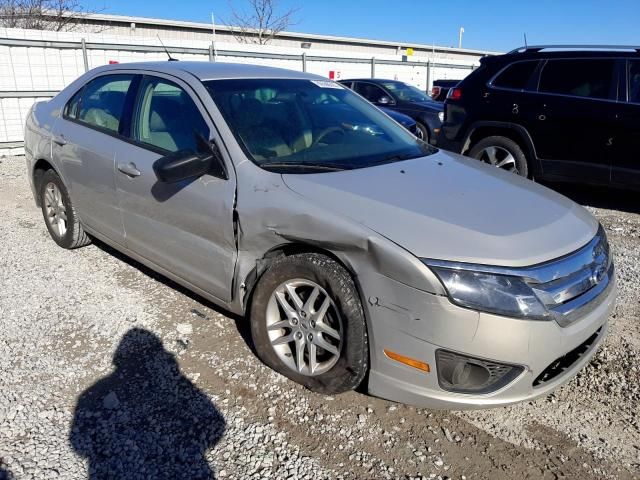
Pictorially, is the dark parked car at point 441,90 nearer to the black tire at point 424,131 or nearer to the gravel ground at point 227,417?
the black tire at point 424,131

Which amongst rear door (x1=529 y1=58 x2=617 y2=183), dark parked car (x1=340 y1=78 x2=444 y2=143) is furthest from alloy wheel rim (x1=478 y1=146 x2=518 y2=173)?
dark parked car (x1=340 y1=78 x2=444 y2=143)

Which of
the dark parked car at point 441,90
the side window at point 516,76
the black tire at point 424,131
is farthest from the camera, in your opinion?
the dark parked car at point 441,90

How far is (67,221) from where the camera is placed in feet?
15.5

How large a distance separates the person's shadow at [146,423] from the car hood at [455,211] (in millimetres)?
1224

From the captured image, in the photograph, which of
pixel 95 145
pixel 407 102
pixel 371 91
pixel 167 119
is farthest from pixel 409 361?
pixel 371 91

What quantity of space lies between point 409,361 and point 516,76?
5.41 metres

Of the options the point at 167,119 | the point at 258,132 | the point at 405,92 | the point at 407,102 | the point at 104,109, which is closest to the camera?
the point at 258,132

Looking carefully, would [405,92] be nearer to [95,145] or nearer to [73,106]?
[73,106]

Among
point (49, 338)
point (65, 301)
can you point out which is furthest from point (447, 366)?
point (65, 301)

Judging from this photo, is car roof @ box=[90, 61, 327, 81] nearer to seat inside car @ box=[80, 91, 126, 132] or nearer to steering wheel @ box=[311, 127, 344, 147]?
seat inside car @ box=[80, 91, 126, 132]

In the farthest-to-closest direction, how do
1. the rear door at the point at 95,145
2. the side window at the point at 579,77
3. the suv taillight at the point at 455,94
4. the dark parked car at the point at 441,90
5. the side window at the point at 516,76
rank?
the dark parked car at the point at 441,90, the suv taillight at the point at 455,94, the side window at the point at 516,76, the side window at the point at 579,77, the rear door at the point at 95,145

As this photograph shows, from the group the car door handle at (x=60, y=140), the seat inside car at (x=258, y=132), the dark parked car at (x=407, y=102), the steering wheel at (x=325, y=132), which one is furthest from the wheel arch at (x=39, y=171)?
the dark parked car at (x=407, y=102)

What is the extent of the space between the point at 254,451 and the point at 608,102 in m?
5.53

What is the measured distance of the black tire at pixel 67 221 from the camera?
4598 millimetres
